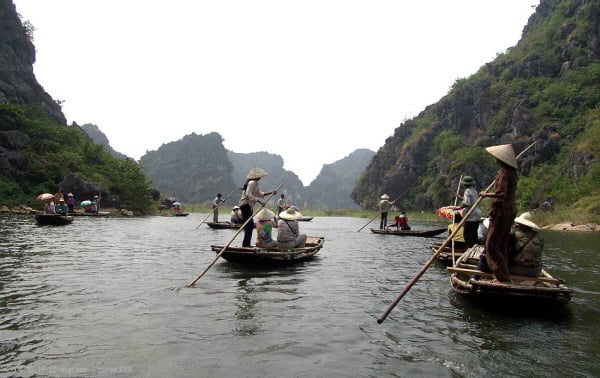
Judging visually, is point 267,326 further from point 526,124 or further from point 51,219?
point 526,124

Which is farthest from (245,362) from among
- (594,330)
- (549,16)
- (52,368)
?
(549,16)

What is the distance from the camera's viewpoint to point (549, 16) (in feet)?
207

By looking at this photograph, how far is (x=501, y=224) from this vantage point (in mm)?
5652

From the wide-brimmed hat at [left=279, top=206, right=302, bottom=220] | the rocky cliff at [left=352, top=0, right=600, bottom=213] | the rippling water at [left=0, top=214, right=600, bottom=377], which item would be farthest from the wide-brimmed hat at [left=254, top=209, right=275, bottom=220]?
the rocky cliff at [left=352, top=0, right=600, bottom=213]

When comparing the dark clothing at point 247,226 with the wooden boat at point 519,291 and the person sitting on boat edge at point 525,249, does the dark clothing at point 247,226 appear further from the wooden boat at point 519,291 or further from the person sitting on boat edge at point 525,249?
the person sitting on boat edge at point 525,249

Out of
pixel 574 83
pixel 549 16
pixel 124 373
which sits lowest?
pixel 124 373

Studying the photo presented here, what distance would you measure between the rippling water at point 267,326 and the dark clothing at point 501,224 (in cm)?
61

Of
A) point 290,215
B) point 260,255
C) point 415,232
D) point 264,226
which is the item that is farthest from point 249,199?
point 415,232

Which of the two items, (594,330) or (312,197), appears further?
(312,197)

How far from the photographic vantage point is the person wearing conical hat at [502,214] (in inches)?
221

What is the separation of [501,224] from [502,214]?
0.15m

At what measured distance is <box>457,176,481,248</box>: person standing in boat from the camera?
938cm

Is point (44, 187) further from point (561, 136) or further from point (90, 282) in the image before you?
point (561, 136)

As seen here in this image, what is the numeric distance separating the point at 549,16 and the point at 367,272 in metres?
71.7
